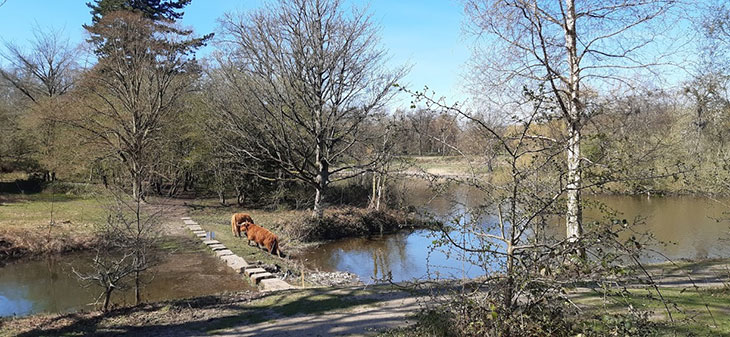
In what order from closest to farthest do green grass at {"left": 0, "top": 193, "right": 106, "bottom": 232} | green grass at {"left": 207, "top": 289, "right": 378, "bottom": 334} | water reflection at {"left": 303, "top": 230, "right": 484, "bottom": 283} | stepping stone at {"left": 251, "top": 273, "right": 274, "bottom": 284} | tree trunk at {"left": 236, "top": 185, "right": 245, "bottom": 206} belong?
green grass at {"left": 207, "top": 289, "right": 378, "bottom": 334} → stepping stone at {"left": 251, "top": 273, "right": 274, "bottom": 284} → water reflection at {"left": 303, "top": 230, "right": 484, "bottom": 283} → green grass at {"left": 0, "top": 193, "right": 106, "bottom": 232} → tree trunk at {"left": 236, "top": 185, "right": 245, "bottom": 206}

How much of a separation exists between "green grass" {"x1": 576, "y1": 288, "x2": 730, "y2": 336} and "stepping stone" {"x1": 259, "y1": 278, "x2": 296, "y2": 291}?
5.20m

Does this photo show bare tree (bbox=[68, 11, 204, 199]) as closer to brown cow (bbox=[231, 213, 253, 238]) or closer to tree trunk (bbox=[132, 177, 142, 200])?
brown cow (bbox=[231, 213, 253, 238])

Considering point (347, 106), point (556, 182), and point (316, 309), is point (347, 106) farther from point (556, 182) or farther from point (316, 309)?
point (556, 182)

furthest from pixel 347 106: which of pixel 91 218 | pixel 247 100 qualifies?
pixel 91 218

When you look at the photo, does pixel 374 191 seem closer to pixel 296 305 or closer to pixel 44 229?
pixel 44 229

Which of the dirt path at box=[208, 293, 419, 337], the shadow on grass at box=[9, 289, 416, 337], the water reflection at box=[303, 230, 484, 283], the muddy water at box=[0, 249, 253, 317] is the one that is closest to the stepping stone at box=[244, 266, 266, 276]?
the muddy water at box=[0, 249, 253, 317]

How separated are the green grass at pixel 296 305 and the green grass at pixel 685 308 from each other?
308 centimetres

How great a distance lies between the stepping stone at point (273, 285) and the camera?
8.38 metres

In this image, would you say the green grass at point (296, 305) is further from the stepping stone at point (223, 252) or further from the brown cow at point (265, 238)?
the brown cow at point (265, 238)

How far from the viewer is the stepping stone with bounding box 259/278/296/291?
8.38 m

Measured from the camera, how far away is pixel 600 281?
10.4 ft

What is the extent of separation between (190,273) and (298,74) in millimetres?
7585

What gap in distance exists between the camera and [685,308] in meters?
4.86

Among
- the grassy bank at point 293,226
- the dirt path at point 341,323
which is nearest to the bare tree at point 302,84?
the grassy bank at point 293,226
